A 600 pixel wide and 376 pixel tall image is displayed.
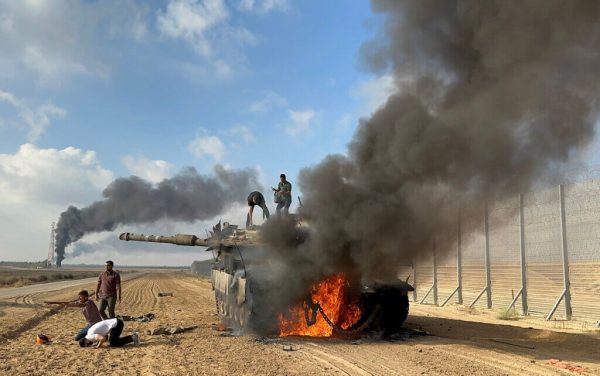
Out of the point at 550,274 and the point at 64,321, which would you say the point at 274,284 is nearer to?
the point at 64,321

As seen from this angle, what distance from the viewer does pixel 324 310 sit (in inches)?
462

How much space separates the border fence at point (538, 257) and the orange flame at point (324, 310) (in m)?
1.70

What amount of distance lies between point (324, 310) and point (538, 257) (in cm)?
925

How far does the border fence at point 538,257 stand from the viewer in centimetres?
1471

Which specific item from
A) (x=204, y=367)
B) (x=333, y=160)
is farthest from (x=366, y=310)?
(x=204, y=367)

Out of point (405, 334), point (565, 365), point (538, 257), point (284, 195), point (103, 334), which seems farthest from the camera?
point (538, 257)

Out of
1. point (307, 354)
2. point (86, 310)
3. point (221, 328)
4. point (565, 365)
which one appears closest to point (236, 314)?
point (221, 328)

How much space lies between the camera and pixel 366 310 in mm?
11961

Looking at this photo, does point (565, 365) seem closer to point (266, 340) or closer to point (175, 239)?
point (266, 340)

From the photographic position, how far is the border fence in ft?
48.3

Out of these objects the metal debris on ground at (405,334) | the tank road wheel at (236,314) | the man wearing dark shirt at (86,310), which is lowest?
the metal debris on ground at (405,334)

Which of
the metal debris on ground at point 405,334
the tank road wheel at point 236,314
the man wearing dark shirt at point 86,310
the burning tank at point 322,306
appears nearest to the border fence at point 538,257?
the burning tank at point 322,306

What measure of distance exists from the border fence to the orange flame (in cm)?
170

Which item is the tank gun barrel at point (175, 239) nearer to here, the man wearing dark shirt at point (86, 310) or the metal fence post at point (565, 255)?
the man wearing dark shirt at point (86, 310)
